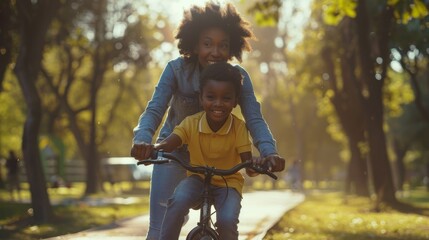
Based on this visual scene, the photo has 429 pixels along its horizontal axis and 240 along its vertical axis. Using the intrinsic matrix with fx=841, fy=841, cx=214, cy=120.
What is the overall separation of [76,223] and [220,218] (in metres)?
11.7

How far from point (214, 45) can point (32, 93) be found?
10.8 meters

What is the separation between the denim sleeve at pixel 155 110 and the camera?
5.23 metres

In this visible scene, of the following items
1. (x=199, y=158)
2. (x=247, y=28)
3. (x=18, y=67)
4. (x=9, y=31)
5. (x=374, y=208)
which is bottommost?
(x=374, y=208)

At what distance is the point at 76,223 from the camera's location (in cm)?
1631

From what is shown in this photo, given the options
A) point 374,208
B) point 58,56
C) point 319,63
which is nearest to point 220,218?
point 374,208

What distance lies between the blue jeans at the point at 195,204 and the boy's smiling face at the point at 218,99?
44 centimetres

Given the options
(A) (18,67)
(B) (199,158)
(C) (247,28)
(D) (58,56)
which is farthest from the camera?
(D) (58,56)

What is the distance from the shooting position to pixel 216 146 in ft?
17.5

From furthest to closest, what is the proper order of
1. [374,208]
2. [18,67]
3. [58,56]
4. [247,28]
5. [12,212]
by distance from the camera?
[58,56] < [374,208] < [12,212] < [18,67] < [247,28]

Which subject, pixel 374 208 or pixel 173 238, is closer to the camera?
pixel 173 238

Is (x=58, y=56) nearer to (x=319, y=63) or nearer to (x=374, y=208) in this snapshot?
(x=319, y=63)

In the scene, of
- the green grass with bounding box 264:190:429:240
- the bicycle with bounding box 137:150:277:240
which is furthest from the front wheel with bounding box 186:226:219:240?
the green grass with bounding box 264:190:429:240

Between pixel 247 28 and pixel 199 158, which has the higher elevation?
pixel 247 28

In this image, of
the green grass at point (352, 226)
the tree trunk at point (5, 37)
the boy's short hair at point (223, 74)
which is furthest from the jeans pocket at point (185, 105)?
the tree trunk at point (5, 37)
